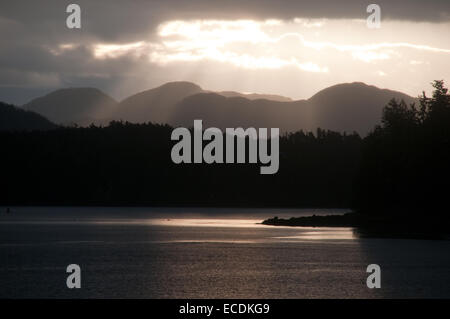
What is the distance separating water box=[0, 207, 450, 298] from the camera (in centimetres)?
6475

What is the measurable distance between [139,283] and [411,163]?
97523mm

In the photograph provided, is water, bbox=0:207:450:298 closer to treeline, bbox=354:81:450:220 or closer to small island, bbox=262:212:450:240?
small island, bbox=262:212:450:240

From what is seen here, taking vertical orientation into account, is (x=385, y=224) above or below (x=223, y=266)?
above

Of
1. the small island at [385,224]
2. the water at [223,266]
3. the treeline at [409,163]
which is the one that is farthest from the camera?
the treeline at [409,163]

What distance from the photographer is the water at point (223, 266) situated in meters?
64.8

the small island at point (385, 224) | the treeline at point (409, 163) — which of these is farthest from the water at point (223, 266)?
the treeline at point (409, 163)

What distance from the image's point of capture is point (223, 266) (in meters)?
82.6

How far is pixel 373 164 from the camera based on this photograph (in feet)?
534

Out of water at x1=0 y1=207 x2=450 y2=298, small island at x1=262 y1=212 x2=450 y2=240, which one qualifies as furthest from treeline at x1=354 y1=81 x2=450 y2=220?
water at x1=0 y1=207 x2=450 y2=298

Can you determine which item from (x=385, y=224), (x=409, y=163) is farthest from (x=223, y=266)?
(x=409, y=163)

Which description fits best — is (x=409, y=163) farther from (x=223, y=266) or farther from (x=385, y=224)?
(x=223, y=266)

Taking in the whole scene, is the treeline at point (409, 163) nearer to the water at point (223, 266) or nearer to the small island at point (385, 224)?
the small island at point (385, 224)

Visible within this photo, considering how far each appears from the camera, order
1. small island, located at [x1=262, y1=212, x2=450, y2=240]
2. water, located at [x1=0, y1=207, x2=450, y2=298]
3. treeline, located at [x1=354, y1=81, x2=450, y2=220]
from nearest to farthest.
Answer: water, located at [x1=0, y1=207, x2=450, y2=298], small island, located at [x1=262, y1=212, x2=450, y2=240], treeline, located at [x1=354, y1=81, x2=450, y2=220]
